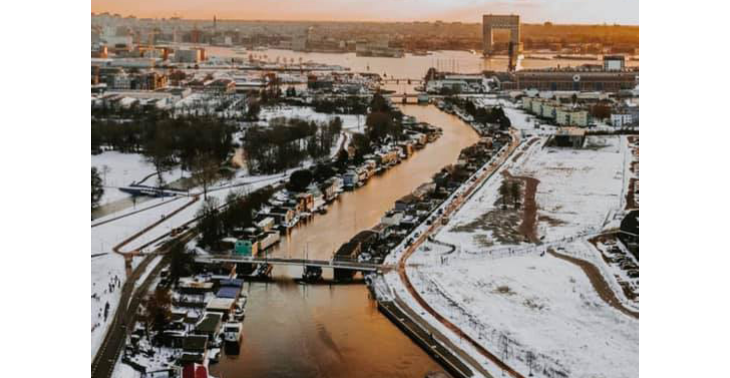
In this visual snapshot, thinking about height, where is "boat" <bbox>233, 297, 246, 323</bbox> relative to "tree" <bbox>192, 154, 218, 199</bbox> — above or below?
below

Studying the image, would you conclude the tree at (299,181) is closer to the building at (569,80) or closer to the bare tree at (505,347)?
the building at (569,80)

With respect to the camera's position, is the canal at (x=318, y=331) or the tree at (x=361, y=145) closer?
the canal at (x=318, y=331)

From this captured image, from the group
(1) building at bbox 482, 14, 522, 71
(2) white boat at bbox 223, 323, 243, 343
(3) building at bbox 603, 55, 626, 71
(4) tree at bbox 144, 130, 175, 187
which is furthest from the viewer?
(4) tree at bbox 144, 130, 175, 187

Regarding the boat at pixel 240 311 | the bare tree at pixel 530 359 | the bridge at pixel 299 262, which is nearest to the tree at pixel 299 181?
the bridge at pixel 299 262

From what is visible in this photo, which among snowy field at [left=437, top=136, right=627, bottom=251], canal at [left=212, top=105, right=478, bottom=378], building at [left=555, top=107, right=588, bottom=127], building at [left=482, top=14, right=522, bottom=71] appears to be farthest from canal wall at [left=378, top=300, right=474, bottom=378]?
building at [left=555, top=107, right=588, bottom=127]

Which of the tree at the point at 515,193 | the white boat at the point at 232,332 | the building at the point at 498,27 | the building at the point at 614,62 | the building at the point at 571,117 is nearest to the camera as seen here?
the white boat at the point at 232,332

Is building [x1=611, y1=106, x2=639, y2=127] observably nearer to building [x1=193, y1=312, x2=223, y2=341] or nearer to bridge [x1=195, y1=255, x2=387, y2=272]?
bridge [x1=195, y1=255, x2=387, y2=272]
